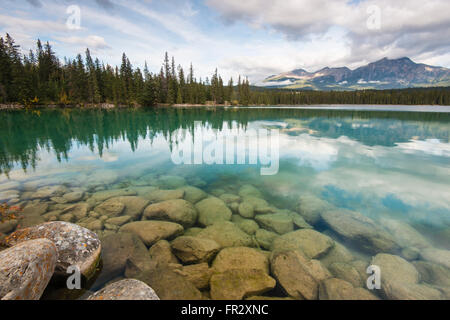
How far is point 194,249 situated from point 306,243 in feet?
10.3

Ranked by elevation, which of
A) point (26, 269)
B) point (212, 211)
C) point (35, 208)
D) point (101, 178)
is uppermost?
point (26, 269)

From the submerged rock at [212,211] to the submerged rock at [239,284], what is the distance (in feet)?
8.05

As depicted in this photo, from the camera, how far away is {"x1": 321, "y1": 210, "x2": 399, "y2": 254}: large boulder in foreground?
578 cm

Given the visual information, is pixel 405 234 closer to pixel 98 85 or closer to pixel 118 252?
pixel 118 252

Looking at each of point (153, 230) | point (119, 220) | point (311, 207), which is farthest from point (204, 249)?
point (311, 207)

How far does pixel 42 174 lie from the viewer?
10.7 m

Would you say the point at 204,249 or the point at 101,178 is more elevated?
the point at 101,178

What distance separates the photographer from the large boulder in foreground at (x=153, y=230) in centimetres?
575

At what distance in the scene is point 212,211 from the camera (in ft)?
24.2

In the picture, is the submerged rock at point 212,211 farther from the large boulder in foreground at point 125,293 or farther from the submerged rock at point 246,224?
the large boulder in foreground at point 125,293

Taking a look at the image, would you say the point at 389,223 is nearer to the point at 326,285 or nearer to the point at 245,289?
the point at 326,285

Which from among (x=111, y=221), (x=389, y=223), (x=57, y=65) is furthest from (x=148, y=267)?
(x=57, y=65)

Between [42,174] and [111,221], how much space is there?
24.1 feet

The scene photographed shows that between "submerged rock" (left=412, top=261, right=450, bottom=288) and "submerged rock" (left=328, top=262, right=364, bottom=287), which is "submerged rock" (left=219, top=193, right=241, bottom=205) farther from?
"submerged rock" (left=412, top=261, right=450, bottom=288)
